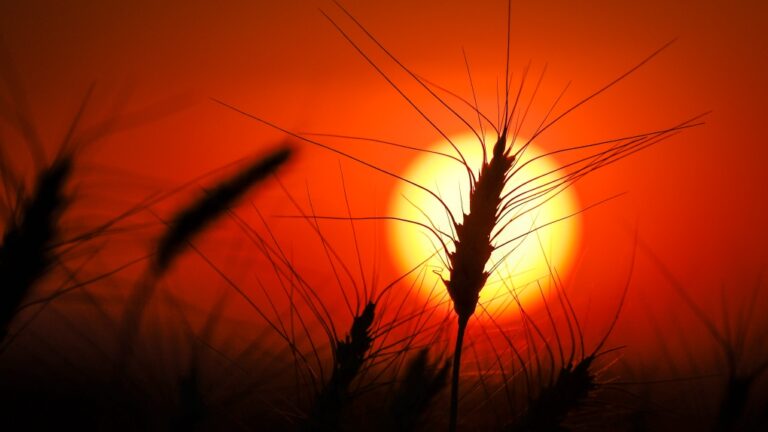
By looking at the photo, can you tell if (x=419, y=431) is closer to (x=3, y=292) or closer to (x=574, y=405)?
(x=574, y=405)

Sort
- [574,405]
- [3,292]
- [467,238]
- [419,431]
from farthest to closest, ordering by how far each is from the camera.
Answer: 1. [419,431]
2. [574,405]
3. [467,238]
4. [3,292]

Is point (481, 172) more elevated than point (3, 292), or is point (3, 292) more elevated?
point (481, 172)

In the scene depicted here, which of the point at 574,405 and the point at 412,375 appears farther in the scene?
the point at 412,375

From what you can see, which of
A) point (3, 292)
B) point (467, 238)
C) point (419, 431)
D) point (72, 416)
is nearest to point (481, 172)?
point (467, 238)

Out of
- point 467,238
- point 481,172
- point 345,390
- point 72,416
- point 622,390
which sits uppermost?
point 481,172

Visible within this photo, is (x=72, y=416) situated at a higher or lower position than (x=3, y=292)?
lower

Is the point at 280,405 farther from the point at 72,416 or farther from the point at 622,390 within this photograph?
the point at 622,390

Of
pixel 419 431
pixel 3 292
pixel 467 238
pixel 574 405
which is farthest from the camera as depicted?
pixel 419 431

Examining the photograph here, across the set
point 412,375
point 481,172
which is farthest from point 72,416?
point 481,172

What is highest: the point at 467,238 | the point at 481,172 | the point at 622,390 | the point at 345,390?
the point at 481,172

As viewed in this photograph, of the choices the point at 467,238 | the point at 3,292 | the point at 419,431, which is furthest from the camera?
the point at 419,431
